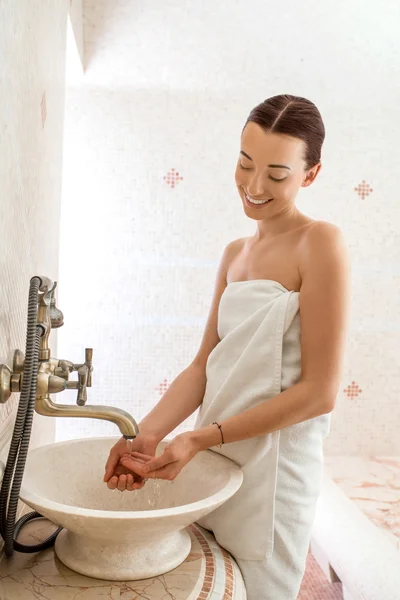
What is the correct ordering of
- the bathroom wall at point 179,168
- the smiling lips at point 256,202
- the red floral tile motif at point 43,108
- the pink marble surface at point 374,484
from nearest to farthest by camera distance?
the smiling lips at point 256,202, the red floral tile motif at point 43,108, the pink marble surface at point 374,484, the bathroom wall at point 179,168

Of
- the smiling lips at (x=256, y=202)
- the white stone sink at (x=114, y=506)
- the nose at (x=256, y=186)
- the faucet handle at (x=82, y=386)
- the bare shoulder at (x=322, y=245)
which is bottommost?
the white stone sink at (x=114, y=506)

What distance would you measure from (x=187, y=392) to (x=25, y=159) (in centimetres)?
57

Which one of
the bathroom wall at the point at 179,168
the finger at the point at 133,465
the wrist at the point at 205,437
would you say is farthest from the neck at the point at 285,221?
the bathroom wall at the point at 179,168

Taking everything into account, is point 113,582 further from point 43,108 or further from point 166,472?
point 43,108

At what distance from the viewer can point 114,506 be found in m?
1.15

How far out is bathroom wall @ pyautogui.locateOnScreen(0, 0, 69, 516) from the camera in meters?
0.99

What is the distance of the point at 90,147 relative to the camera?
2.52 m

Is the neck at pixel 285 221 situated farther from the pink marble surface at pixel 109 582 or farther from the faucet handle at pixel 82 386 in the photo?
the pink marble surface at pixel 109 582

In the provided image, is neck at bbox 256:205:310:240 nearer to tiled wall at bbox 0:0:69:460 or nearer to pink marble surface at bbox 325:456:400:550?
tiled wall at bbox 0:0:69:460

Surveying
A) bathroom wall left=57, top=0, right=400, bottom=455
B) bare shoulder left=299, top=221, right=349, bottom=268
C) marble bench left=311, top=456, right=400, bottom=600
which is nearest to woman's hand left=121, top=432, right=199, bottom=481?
bare shoulder left=299, top=221, right=349, bottom=268

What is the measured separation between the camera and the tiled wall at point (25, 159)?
3.26 ft

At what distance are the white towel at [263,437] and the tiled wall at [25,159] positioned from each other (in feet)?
1.36

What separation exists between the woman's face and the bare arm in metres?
0.22

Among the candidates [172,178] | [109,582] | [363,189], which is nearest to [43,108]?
[109,582]
